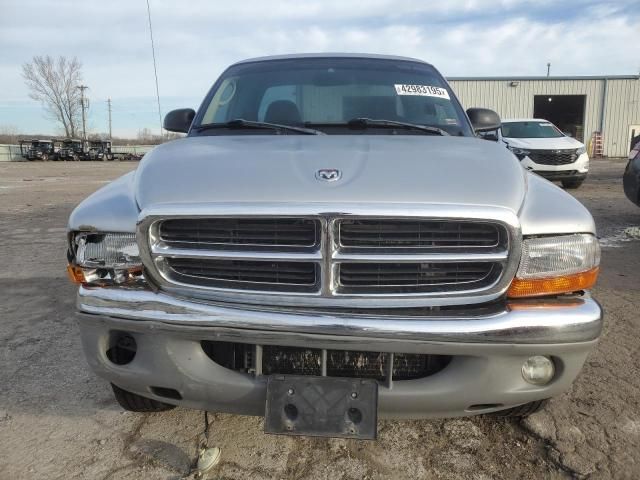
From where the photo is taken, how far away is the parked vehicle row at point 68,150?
46.4 metres

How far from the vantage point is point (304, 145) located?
247 cm

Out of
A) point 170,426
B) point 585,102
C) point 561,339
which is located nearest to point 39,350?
point 170,426

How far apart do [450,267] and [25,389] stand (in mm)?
2450

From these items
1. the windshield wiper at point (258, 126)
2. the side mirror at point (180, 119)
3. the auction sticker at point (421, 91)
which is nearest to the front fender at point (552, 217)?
the windshield wiper at point (258, 126)

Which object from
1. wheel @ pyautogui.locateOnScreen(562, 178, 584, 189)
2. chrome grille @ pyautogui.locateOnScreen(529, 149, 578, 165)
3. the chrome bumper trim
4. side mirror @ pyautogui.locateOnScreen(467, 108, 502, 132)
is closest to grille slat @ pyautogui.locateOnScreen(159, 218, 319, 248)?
the chrome bumper trim

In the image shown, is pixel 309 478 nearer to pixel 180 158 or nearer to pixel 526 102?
pixel 180 158

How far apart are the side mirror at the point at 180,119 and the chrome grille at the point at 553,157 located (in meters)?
10.4

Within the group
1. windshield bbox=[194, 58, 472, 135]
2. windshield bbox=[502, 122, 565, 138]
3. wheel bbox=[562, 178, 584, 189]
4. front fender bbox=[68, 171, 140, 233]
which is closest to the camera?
front fender bbox=[68, 171, 140, 233]

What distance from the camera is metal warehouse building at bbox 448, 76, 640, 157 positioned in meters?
31.7

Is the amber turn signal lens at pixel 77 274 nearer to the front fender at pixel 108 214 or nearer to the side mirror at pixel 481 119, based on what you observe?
the front fender at pixel 108 214

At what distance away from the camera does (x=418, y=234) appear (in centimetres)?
192

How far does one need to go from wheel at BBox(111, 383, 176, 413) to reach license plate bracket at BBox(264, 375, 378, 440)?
2.45 ft

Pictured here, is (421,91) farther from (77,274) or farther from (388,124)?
(77,274)

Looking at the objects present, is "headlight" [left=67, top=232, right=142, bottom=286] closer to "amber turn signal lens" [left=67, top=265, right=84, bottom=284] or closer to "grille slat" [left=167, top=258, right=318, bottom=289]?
"amber turn signal lens" [left=67, top=265, right=84, bottom=284]
